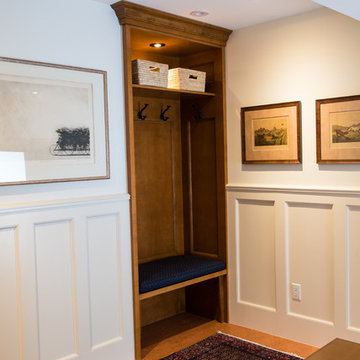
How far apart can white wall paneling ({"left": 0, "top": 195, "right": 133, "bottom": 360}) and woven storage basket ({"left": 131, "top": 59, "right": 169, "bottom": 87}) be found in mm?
778

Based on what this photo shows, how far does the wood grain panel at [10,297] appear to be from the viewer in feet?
→ 8.17

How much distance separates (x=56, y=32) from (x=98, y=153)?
0.72 m

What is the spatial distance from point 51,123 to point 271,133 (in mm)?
1525

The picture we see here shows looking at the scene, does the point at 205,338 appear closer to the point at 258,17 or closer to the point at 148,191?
the point at 148,191

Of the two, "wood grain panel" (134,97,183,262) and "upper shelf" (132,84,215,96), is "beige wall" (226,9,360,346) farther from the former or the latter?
"wood grain panel" (134,97,183,262)

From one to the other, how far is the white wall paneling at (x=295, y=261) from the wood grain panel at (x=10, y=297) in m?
1.69

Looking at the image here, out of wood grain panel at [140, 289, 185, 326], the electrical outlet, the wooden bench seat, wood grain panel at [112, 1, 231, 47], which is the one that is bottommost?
wood grain panel at [140, 289, 185, 326]

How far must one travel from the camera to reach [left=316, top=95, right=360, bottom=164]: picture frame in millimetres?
2977

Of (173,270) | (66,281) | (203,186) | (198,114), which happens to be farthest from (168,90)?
(66,281)

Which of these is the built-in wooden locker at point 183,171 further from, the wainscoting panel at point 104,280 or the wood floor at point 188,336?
the wainscoting panel at point 104,280

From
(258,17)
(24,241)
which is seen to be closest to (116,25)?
(258,17)

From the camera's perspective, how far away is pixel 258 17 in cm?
327

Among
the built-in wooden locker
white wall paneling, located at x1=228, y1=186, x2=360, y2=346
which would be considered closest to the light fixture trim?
the built-in wooden locker

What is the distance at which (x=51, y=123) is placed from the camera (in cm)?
267
